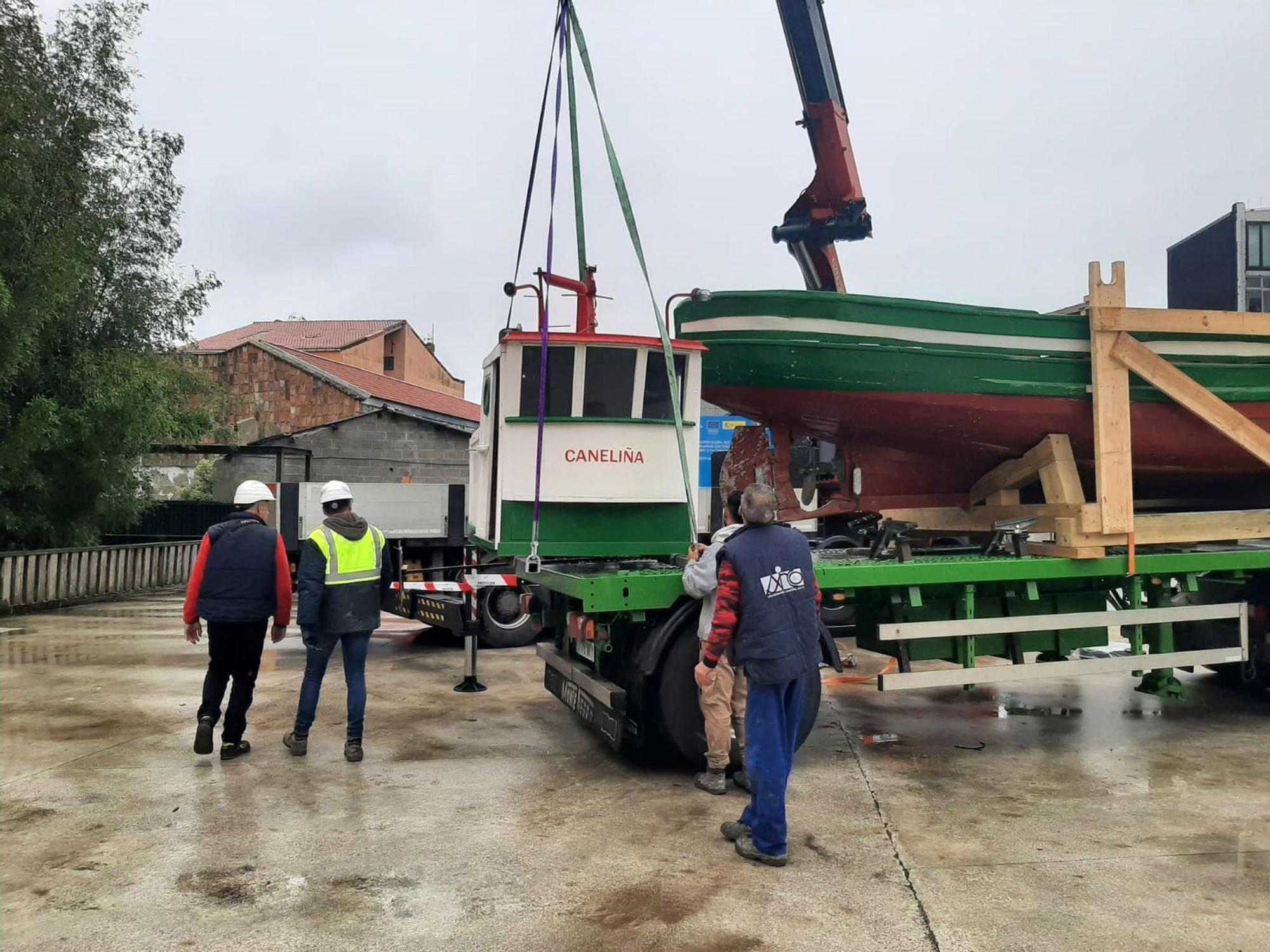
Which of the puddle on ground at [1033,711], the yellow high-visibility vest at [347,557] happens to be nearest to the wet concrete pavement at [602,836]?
the puddle on ground at [1033,711]

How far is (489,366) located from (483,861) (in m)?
3.20

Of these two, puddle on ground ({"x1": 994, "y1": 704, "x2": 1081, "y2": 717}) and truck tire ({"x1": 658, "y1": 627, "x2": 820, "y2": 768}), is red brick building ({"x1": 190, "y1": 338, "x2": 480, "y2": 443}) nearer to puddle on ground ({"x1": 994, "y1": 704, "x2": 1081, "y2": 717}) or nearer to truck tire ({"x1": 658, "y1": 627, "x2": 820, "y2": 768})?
puddle on ground ({"x1": 994, "y1": 704, "x2": 1081, "y2": 717})

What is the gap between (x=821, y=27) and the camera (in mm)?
9859

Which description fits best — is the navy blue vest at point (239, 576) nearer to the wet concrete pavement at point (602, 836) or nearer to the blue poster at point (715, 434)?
the wet concrete pavement at point (602, 836)

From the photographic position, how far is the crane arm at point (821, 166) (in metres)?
9.80

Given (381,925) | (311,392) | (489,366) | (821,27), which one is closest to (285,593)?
(489,366)

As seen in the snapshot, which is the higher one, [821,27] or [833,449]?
[821,27]

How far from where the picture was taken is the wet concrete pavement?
327 cm

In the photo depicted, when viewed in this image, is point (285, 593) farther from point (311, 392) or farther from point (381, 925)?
point (311, 392)

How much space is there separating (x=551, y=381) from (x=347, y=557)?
5.11 ft

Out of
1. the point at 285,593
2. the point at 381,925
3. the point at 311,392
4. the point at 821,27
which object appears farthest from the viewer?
the point at 311,392

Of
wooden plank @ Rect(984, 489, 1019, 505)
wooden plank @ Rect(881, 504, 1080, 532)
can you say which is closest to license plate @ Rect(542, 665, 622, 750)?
wooden plank @ Rect(881, 504, 1080, 532)

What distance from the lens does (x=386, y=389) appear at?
27.4m

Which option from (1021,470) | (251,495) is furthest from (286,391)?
(1021,470)
